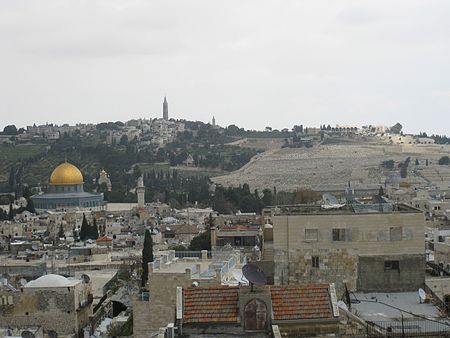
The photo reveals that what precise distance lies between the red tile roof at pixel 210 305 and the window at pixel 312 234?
214 centimetres

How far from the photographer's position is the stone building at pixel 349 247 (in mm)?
12039

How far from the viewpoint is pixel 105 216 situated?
6562 centimetres

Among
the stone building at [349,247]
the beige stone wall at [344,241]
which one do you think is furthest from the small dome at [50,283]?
the beige stone wall at [344,241]

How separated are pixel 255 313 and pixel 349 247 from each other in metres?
2.53

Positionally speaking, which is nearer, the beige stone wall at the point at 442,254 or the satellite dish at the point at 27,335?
the satellite dish at the point at 27,335

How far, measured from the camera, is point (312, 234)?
A: 12070 millimetres

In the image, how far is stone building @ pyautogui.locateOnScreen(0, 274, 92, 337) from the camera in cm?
2350

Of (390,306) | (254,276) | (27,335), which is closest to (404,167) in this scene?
(27,335)

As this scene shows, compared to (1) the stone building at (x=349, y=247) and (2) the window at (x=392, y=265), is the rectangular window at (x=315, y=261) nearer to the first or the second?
(1) the stone building at (x=349, y=247)

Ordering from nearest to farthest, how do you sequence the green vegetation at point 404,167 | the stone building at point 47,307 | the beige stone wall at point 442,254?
1. the stone building at point 47,307
2. the beige stone wall at point 442,254
3. the green vegetation at point 404,167

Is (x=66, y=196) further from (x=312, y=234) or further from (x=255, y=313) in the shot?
(x=255, y=313)

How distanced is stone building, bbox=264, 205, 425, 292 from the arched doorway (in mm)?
2181

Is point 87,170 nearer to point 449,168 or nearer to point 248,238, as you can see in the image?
point 449,168

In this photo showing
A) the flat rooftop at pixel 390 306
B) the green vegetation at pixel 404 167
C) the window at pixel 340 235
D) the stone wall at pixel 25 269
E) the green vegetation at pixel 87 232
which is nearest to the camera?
the flat rooftop at pixel 390 306
